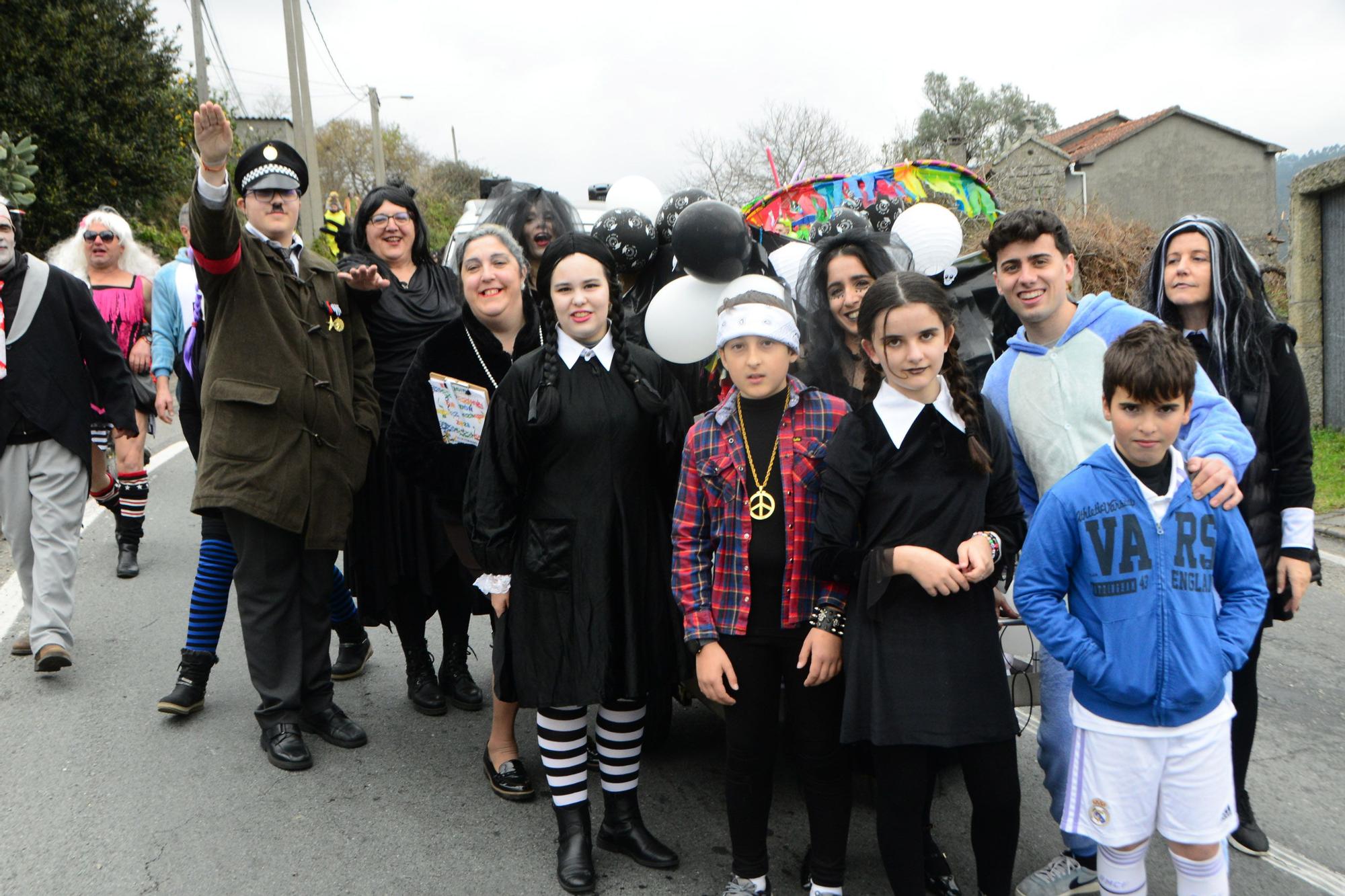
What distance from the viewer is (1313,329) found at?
899 centimetres

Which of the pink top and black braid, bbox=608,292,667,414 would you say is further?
the pink top

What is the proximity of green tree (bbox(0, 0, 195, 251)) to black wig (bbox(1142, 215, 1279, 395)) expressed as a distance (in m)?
13.7

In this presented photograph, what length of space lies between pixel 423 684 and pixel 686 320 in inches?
81.4

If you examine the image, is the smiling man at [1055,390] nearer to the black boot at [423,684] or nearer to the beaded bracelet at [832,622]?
the beaded bracelet at [832,622]

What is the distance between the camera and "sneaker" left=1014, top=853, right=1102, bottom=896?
2.78m

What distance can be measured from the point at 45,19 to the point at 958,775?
47.9 feet

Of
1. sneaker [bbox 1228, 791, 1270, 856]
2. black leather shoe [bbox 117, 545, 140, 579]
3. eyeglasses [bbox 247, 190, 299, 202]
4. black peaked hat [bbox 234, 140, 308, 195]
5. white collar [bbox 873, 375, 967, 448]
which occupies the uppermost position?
black peaked hat [bbox 234, 140, 308, 195]

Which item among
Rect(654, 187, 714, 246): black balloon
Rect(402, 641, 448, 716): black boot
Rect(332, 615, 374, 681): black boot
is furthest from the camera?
Rect(332, 615, 374, 681): black boot

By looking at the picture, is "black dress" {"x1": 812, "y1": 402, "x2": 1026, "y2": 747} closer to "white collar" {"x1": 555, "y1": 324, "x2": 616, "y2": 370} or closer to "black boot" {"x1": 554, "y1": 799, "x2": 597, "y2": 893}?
"white collar" {"x1": 555, "y1": 324, "x2": 616, "y2": 370}

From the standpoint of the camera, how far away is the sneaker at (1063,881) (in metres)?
2.78

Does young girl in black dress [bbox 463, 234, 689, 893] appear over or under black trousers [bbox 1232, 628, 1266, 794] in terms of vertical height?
over

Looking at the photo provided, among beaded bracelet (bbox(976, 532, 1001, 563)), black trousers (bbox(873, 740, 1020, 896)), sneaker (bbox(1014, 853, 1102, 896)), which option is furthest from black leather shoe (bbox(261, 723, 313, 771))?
beaded bracelet (bbox(976, 532, 1001, 563))

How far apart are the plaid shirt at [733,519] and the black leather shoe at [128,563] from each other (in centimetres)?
474

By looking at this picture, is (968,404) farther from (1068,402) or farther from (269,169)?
(269,169)
